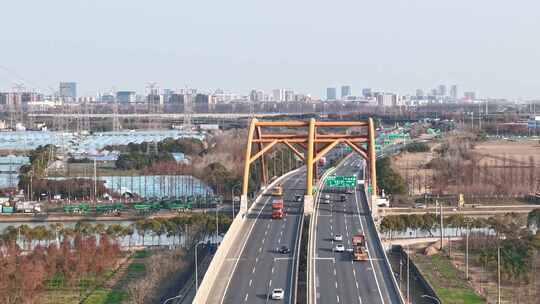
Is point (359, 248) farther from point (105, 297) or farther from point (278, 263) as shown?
point (105, 297)

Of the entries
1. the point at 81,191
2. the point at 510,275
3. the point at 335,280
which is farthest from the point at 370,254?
the point at 81,191

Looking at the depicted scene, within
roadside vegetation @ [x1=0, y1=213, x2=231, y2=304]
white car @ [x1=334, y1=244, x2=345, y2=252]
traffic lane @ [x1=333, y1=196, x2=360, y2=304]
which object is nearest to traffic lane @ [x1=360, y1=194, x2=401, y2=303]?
traffic lane @ [x1=333, y1=196, x2=360, y2=304]

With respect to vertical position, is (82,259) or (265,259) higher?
(265,259)

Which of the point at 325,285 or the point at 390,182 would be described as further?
the point at 390,182

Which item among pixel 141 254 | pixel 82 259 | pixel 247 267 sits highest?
pixel 247 267

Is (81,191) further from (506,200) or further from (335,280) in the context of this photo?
(335,280)

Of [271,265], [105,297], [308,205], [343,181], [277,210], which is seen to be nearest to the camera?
[271,265]

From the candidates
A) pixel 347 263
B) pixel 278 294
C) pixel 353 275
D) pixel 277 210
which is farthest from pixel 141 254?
pixel 278 294
